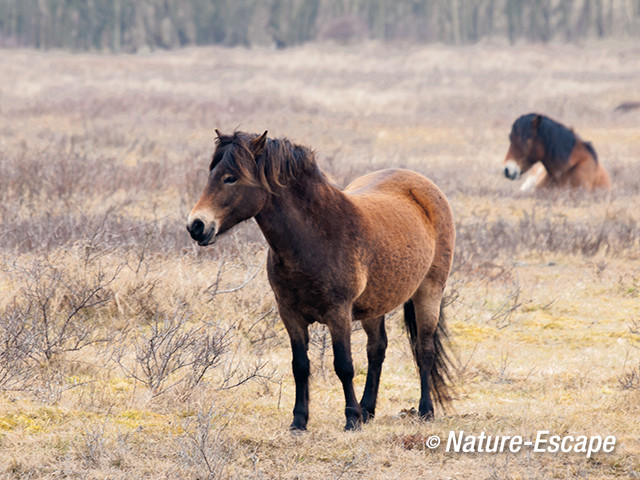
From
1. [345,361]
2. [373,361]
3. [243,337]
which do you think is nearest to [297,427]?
[345,361]

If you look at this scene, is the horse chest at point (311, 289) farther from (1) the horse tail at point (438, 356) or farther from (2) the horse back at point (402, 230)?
(1) the horse tail at point (438, 356)

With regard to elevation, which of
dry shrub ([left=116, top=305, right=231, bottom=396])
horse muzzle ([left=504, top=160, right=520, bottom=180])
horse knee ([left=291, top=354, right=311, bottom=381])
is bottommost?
dry shrub ([left=116, top=305, right=231, bottom=396])

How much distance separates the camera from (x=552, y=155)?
1273 centimetres

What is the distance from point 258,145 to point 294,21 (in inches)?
2801

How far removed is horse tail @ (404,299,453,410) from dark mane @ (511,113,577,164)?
25.6 feet

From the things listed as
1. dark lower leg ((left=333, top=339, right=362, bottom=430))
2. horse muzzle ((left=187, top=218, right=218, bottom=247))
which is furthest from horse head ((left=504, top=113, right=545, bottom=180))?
horse muzzle ((left=187, top=218, right=218, bottom=247))

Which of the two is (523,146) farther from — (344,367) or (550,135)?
(344,367)

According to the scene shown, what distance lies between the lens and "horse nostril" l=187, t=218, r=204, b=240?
12.4 feet

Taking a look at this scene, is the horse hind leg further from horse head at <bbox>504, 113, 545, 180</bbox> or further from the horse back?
horse head at <bbox>504, 113, 545, 180</bbox>

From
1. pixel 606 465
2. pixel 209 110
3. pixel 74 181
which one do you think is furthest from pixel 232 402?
pixel 209 110

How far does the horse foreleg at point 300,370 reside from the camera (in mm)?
4297

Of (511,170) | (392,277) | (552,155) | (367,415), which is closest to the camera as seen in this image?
(392,277)

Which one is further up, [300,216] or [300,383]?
[300,216]

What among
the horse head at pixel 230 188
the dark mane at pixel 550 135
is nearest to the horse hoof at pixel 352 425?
the horse head at pixel 230 188
